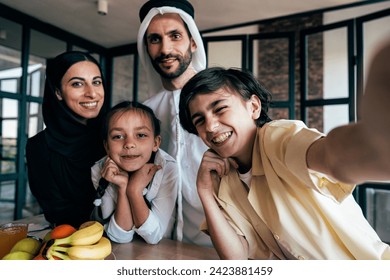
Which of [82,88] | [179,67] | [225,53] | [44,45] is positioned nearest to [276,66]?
[225,53]

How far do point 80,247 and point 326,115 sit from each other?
2.29 ft

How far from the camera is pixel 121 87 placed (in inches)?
28.6

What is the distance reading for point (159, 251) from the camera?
621 mm

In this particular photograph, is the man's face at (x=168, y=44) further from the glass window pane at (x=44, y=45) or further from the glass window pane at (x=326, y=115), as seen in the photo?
the glass window pane at (x=326, y=115)

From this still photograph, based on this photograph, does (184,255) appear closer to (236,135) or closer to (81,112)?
(236,135)

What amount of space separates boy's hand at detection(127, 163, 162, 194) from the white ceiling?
0.33m

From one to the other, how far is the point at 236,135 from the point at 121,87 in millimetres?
365

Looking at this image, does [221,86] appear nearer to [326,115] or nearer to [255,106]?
[255,106]

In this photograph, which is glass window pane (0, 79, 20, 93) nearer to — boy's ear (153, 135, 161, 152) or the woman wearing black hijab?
the woman wearing black hijab

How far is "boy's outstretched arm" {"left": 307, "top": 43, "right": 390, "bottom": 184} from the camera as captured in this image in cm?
26

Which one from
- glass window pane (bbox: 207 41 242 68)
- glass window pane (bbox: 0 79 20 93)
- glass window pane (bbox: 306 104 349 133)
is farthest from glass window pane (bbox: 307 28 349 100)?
glass window pane (bbox: 0 79 20 93)

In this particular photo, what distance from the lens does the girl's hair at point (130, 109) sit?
636mm

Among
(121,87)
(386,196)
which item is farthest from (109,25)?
(386,196)

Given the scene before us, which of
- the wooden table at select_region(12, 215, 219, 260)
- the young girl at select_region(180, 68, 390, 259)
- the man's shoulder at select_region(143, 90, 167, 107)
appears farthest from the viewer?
the man's shoulder at select_region(143, 90, 167, 107)
